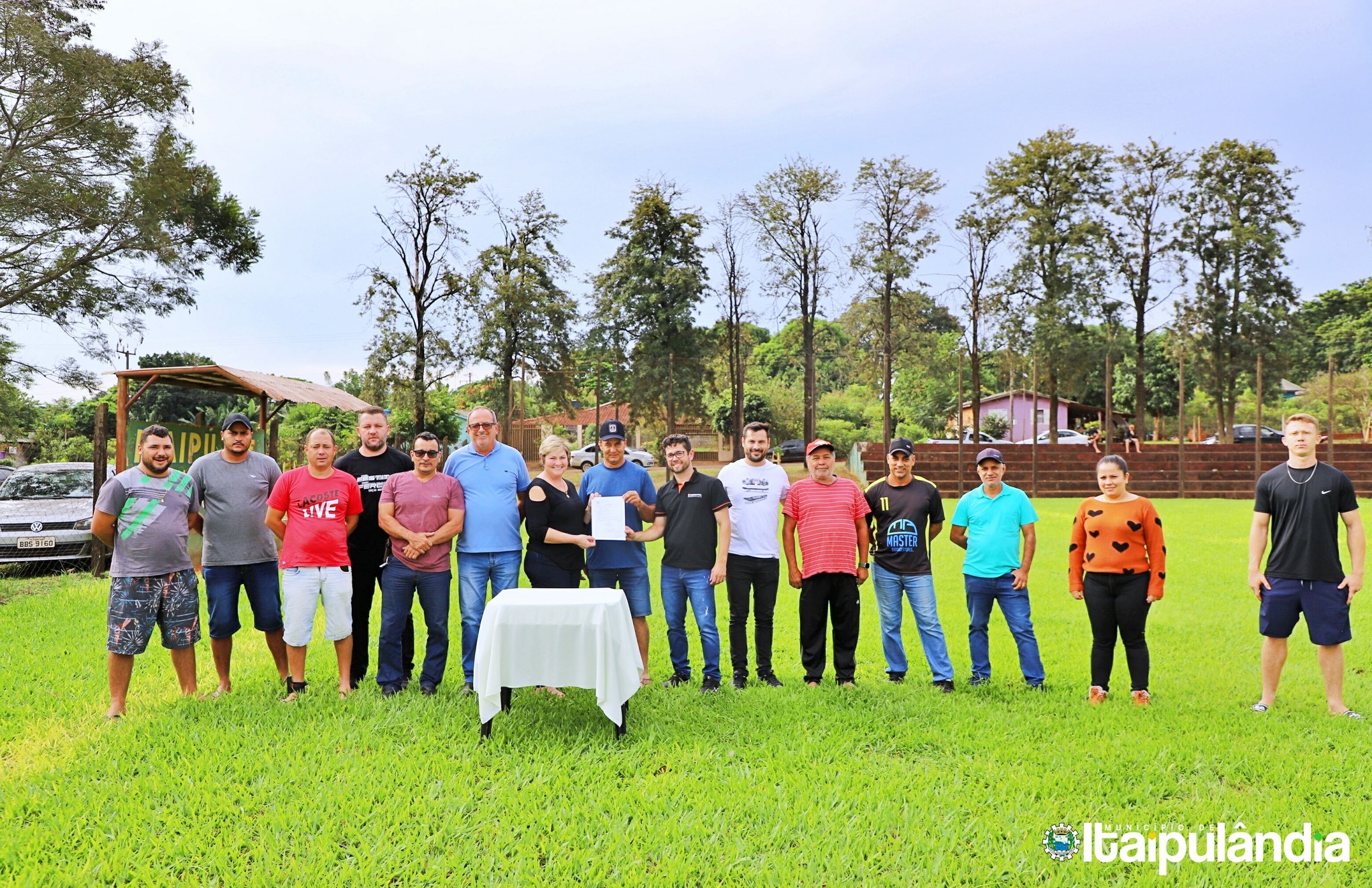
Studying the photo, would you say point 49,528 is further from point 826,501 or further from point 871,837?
point 871,837

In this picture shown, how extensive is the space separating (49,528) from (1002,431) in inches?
1739

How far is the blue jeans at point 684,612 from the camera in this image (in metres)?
5.61

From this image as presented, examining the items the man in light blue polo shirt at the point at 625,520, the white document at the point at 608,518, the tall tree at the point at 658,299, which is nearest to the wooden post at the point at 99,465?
the man in light blue polo shirt at the point at 625,520

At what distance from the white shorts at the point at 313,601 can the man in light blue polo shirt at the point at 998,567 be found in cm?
403

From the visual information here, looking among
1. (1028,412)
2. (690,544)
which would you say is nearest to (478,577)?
(690,544)

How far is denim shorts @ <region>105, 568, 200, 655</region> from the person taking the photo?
5059 mm

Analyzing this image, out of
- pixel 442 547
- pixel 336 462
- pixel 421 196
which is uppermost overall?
pixel 421 196

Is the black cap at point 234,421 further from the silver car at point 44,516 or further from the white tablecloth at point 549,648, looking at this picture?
the silver car at point 44,516

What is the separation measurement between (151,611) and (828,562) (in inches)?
169

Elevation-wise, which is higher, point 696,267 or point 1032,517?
point 696,267

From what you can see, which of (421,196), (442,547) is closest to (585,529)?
(442,547)

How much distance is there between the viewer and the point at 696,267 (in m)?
32.1

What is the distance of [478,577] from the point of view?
5461mm

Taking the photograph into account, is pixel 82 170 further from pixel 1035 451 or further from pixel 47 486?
pixel 1035 451
